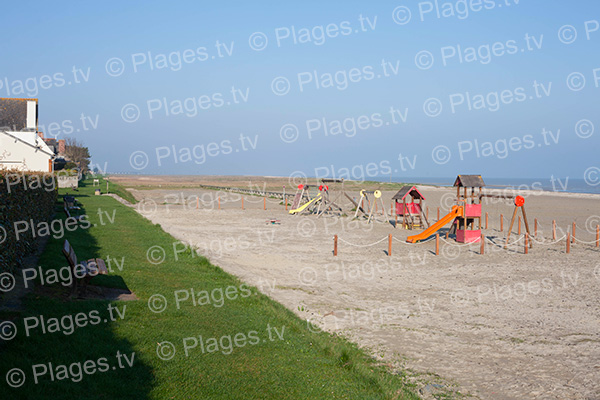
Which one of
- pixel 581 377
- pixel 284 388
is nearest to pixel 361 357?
pixel 284 388

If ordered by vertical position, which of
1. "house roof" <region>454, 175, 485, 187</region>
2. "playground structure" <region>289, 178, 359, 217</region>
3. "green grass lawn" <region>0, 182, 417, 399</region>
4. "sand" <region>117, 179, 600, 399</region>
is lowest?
"sand" <region>117, 179, 600, 399</region>

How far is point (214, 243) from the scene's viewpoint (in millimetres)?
20828

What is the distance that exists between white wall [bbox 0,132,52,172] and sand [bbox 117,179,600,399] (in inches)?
659

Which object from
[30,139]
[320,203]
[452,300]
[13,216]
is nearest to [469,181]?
[452,300]

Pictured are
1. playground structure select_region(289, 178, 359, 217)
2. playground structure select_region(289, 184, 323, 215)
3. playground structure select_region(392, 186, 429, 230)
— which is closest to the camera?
playground structure select_region(392, 186, 429, 230)

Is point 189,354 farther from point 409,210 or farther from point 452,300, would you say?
point 409,210

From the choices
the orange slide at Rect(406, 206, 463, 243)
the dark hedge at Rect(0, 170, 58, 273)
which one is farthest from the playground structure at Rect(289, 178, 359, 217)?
the dark hedge at Rect(0, 170, 58, 273)

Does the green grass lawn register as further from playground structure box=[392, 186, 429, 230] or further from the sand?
playground structure box=[392, 186, 429, 230]

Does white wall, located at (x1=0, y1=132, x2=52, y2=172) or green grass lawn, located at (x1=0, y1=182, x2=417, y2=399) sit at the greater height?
white wall, located at (x1=0, y1=132, x2=52, y2=172)

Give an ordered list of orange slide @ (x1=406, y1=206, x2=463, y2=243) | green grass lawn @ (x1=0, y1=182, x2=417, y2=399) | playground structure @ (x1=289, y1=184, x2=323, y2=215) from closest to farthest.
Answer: green grass lawn @ (x1=0, y1=182, x2=417, y2=399) < orange slide @ (x1=406, y1=206, x2=463, y2=243) < playground structure @ (x1=289, y1=184, x2=323, y2=215)

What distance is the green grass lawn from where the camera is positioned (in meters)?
5.86

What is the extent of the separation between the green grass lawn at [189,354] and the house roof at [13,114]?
30.9m

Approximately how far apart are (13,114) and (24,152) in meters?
4.52

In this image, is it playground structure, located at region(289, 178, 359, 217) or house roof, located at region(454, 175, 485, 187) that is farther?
playground structure, located at region(289, 178, 359, 217)
